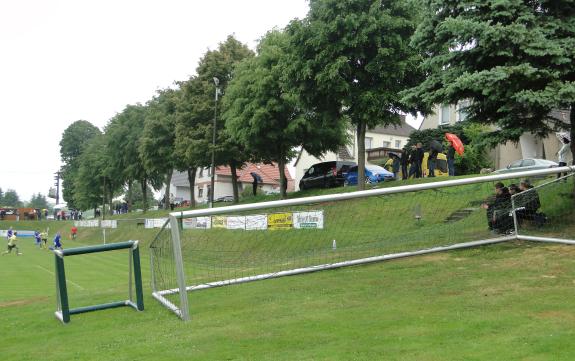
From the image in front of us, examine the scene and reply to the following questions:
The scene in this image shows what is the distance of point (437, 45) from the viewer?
13.0 metres

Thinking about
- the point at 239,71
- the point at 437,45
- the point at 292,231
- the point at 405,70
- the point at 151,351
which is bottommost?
the point at 151,351

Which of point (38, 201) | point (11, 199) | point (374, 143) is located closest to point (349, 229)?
point (374, 143)

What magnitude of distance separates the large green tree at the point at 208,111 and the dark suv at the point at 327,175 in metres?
5.64

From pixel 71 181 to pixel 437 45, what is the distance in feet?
288

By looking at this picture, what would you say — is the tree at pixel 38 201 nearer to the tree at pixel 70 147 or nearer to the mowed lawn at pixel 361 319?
the tree at pixel 70 147

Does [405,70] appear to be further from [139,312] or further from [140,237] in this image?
[140,237]

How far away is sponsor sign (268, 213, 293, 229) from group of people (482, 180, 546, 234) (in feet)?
15.4

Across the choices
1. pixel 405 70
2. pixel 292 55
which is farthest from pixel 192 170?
pixel 405 70

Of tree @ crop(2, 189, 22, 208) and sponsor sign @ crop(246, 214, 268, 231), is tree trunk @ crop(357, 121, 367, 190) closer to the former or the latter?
sponsor sign @ crop(246, 214, 268, 231)

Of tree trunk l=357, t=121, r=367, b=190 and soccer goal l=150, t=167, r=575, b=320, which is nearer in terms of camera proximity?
soccer goal l=150, t=167, r=575, b=320

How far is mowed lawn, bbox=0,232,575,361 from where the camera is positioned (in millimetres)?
6035

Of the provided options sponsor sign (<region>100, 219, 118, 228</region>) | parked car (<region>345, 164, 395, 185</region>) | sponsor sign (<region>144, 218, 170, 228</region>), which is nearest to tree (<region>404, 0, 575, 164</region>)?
parked car (<region>345, 164, 395, 185</region>)

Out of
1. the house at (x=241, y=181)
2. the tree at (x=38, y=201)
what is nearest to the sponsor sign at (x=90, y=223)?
the house at (x=241, y=181)

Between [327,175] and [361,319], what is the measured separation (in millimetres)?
27724
